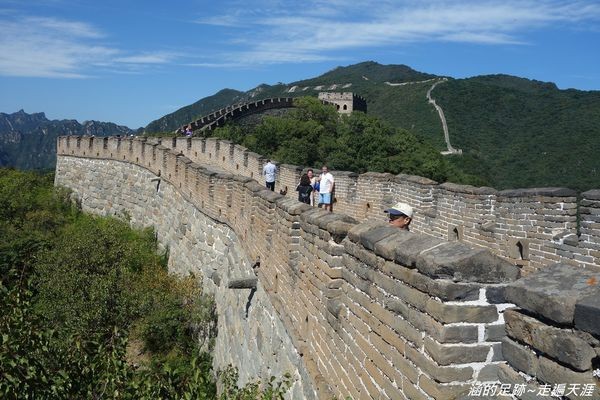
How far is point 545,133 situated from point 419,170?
113 ft

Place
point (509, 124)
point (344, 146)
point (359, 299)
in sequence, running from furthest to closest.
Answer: point (509, 124) → point (344, 146) → point (359, 299)

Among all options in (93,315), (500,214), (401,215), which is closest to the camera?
(401,215)

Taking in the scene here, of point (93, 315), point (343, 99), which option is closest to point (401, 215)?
point (93, 315)

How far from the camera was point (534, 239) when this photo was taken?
6.23 metres

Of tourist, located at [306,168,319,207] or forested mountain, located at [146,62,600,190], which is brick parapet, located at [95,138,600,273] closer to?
tourist, located at [306,168,319,207]

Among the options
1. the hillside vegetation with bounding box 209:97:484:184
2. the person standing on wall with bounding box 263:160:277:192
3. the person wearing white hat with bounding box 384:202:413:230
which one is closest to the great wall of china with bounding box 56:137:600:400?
the person wearing white hat with bounding box 384:202:413:230

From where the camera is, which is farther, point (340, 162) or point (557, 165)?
point (557, 165)

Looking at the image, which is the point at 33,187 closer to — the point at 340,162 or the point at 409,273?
the point at 340,162

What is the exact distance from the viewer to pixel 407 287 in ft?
8.66

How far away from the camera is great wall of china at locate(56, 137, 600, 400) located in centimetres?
194

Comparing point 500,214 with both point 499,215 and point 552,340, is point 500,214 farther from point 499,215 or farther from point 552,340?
point 552,340

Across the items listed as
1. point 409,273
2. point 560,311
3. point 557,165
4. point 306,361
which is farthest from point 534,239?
point 557,165

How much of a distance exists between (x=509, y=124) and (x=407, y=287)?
67.5m

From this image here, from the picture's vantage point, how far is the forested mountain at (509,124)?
43.7m
